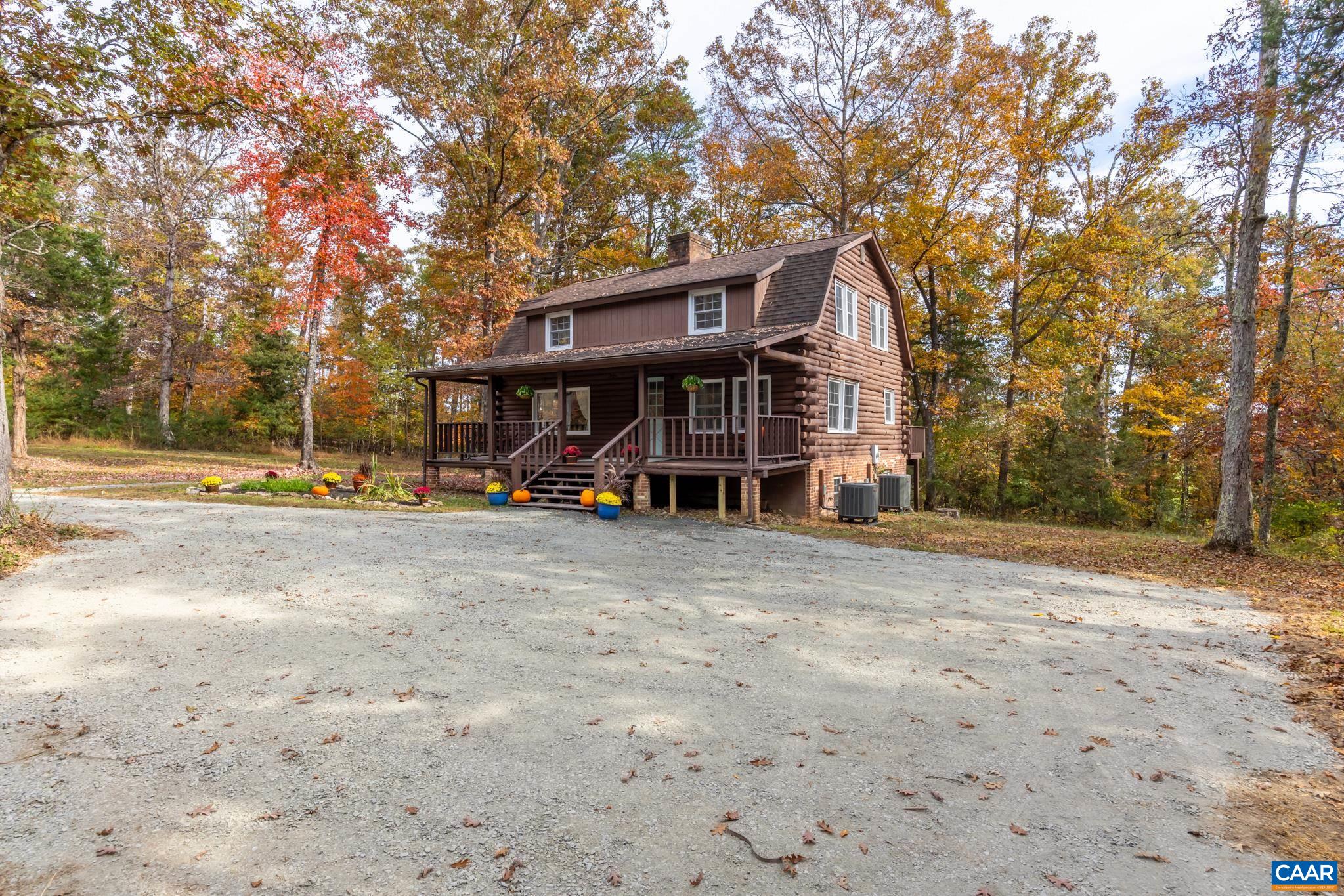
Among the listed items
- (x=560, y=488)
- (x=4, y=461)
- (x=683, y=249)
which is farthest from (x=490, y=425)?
(x=4, y=461)

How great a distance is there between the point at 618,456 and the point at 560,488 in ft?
5.22

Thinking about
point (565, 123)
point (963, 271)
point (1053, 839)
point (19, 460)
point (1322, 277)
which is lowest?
point (1053, 839)

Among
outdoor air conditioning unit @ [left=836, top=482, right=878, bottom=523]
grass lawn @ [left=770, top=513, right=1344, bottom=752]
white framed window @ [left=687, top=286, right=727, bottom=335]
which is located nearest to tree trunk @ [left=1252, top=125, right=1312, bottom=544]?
grass lawn @ [left=770, top=513, right=1344, bottom=752]

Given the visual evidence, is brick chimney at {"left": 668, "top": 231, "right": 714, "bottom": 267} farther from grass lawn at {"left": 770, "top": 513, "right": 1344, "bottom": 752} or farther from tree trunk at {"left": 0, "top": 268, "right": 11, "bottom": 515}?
tree trunk at {"left": 0, "top": 268, "right": 11, "bottom": 515}

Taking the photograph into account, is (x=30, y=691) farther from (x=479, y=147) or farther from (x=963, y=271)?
(x=963, y=271)

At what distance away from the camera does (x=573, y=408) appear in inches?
734

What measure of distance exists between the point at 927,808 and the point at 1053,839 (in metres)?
0.56

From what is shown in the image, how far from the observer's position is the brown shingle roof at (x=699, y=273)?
16078 mm

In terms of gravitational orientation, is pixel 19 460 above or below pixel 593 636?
above

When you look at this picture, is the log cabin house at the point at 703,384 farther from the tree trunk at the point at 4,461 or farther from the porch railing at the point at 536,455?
the tree trunk at the point at 4,461

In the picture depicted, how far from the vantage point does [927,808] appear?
3100 millimetres

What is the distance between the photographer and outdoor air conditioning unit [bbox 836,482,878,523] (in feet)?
46.3

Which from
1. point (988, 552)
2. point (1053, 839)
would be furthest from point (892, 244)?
point (1053, 839)

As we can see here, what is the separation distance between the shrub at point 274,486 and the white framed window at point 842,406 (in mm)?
13475
